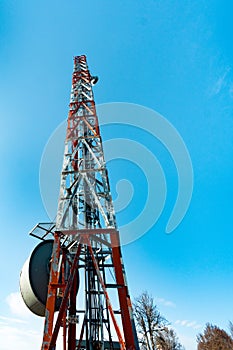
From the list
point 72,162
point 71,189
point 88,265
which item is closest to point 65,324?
point 88,265

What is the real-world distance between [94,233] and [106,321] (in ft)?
9.15

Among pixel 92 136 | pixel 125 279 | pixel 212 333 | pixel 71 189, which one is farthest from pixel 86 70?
→ pixel 212 333

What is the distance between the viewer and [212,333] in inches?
1649

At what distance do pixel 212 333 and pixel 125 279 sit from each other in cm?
4755

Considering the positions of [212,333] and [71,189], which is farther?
[212,333]

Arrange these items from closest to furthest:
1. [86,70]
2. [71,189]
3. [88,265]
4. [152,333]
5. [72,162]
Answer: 1. [88,265]
2. [71,189]
3. [72,162]
4. [86,70]
5. [152,333]

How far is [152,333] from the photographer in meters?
21.9

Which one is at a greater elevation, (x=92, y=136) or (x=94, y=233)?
(x=92, y=136)

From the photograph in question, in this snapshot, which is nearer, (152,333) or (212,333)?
(152,333)

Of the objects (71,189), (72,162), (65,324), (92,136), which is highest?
(92,136)

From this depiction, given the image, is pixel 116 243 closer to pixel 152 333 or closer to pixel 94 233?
pixel 94 233

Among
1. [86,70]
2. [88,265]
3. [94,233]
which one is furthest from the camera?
[86,70]

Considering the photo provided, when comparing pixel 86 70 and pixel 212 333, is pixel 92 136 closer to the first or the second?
pixel 86 70

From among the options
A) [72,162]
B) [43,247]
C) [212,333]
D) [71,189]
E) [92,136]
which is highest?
[212,333]
